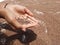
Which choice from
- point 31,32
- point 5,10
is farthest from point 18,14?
point 31,32

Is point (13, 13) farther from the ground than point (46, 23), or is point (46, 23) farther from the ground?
point (13, 13)

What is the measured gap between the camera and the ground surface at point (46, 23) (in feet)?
8.50

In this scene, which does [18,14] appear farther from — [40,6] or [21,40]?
[40,6]

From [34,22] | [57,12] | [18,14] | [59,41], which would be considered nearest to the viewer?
[34,22]

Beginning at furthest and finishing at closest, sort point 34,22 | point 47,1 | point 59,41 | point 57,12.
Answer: point 47,1 < point 57,12 < point 59,41 < point 34,22

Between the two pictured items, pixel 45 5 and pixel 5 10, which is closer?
pixel 5 10

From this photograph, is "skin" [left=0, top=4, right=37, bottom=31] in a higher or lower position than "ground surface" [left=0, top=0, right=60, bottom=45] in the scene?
higher

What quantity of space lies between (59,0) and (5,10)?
5.33ft

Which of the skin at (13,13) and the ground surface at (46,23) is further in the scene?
the ground surface at (46,23)

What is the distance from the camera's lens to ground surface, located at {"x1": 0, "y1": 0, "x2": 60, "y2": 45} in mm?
2592

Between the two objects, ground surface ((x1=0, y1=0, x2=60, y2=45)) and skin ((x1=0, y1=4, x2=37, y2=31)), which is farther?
ground surface ((x1=0, y1=0, x2=60, y2=45))

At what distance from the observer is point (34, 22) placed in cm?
221

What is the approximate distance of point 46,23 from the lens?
280cm

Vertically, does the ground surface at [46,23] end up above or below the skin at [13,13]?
below
